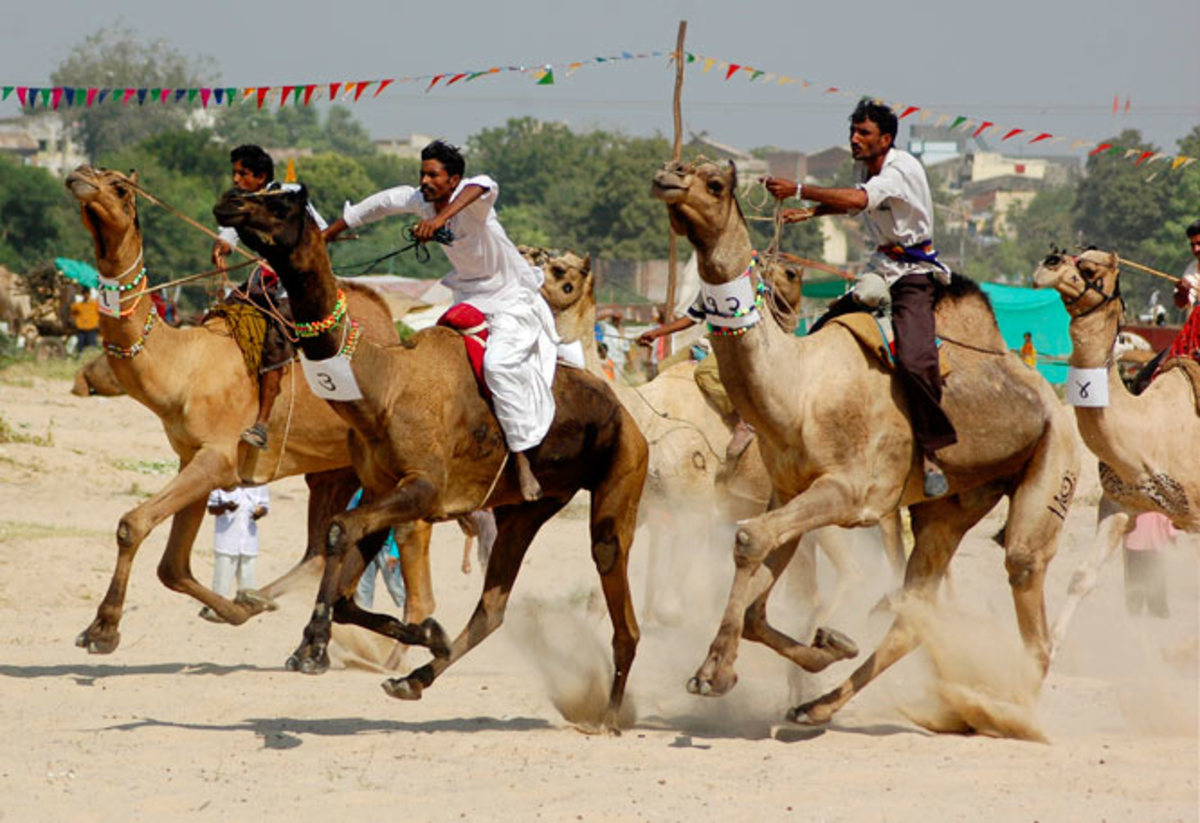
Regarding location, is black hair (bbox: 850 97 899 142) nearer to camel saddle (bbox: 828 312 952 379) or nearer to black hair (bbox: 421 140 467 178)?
camel saddle (bbox: 828 312 952 379)

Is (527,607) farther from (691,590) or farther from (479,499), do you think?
A: (691,590)

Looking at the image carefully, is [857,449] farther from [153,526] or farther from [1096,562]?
[153,526]

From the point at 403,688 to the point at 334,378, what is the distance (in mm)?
1443

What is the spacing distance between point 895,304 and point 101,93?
6798 millimetres

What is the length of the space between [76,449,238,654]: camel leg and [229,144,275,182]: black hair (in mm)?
1654

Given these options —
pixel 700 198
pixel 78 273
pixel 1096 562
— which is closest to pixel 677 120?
pixel 1096 562

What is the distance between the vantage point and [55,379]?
3162cm

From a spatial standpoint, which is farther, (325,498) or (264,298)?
(325,498)

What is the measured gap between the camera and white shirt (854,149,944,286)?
27.3ft

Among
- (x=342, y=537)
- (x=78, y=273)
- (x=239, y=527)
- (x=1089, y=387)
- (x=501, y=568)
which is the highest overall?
(x=1089, y=387)

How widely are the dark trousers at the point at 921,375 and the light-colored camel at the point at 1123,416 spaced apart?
88 centimetres

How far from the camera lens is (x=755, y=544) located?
7652 millimetres

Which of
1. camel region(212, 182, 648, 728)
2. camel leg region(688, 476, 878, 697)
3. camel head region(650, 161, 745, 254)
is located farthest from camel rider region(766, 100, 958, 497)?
camel region(212, 182, 648, 728)

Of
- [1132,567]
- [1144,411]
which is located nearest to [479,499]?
[1144,411]
